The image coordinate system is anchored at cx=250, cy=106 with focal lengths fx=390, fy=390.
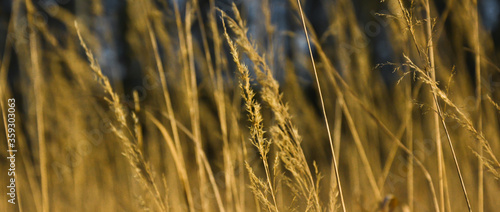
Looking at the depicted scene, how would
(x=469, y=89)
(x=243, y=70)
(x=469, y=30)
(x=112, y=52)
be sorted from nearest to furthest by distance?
(x=243, y=70)
(x=469, y=30)
(x=469, y=89)
(x=112, y=52)

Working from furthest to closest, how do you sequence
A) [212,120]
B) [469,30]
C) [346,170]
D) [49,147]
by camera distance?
[346,170] → [49,147] → [212,120] → [469,30]

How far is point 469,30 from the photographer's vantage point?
1.30 m

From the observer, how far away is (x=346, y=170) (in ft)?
7.89

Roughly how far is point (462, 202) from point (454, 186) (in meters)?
0.10

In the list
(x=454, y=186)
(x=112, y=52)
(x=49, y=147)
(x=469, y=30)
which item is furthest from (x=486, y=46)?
(x=49, y=147)

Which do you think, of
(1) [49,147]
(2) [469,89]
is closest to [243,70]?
(2) [469,89]

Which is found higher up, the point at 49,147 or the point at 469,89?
the point at 49,147

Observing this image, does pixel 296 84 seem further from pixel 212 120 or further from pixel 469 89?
pixel 469 89

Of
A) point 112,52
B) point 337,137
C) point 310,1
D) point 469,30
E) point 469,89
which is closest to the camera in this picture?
point 337,137

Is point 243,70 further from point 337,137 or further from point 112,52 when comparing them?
point 112,52

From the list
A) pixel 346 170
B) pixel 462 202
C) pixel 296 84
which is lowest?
pixel 462 202

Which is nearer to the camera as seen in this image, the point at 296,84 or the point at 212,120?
the point at 296,84

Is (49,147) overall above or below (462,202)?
above

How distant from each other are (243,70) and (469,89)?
4.11 ft
